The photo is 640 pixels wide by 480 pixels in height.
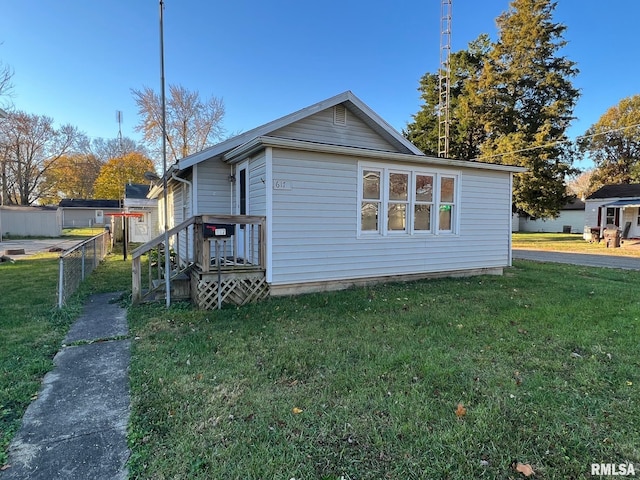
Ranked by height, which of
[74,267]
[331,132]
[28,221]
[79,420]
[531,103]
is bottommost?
[79,420]

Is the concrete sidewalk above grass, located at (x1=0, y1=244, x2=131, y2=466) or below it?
below

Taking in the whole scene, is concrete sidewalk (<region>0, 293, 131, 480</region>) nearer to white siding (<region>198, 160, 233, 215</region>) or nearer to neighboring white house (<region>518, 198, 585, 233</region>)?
white siding (<region>198, 160, 233, 215</region>)

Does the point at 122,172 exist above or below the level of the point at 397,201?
above

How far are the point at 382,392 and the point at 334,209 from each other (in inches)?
164

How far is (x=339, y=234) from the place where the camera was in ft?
22.0

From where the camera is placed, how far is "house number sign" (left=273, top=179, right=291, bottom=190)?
5992 millimetres

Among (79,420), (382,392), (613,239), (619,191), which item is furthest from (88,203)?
(619,191)

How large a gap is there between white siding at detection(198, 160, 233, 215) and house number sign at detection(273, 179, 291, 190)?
7.58 feet

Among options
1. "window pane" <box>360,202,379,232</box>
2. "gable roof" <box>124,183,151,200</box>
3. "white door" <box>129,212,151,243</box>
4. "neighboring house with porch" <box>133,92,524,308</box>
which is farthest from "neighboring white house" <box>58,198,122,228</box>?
"window pane" <box>360,202,379,232</box>

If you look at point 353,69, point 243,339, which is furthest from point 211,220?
point 353,69

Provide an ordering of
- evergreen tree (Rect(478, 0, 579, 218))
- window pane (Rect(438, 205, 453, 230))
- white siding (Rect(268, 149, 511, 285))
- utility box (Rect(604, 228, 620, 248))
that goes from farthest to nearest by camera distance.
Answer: evergreen tree (Rect(478, 0, 579, 218)) < utility box (Rect(604, 228, 620, 248)) < window pane (Rect(438, 205, 453, 230)) < white siding (Rect(268, 149, 511, 285))

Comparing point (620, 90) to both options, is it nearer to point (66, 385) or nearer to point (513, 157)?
point (513, 157)

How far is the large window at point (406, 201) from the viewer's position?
703cm

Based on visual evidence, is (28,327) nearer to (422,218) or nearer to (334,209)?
(334,209)
